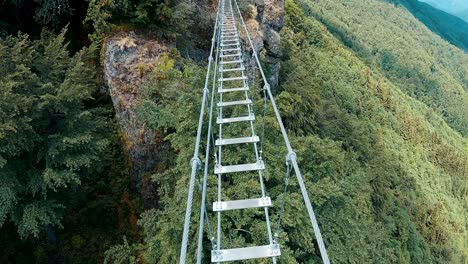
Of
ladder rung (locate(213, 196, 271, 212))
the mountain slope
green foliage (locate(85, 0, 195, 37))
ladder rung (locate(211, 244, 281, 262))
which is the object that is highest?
ladder rung (locate(211, 244, 281, 262))

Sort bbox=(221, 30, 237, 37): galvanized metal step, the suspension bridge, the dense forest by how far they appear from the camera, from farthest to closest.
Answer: bbox=(221, 30, 237, 37): galvanized metal step
the dense forest
the suspension bridge

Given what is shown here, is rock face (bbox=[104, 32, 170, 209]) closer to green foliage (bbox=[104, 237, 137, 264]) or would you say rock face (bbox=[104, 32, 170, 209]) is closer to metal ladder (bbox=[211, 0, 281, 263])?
green foliage (bbox=[104, 237, 137, 264])

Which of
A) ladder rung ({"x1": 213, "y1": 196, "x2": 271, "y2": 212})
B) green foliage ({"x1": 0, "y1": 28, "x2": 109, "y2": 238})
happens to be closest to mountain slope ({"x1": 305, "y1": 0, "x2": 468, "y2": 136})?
green foliage ({"x1": 0, "y1": 28, "x2": 109, "y2": 238})

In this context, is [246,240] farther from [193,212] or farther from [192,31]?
[192,31]

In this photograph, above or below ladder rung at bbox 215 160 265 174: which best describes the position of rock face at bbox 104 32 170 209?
below

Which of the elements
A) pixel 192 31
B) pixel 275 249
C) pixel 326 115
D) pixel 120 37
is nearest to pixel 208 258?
pixel 275 249

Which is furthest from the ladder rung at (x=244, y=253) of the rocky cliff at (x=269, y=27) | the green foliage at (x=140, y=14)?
the rocky cliff at (x=269, y=27)

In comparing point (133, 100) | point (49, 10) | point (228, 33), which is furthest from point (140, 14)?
point (228, 33)

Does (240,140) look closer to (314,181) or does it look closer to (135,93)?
(314,181)

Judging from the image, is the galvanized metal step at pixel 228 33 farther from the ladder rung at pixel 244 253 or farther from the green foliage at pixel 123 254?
the ladder rung at pixel 244 253
